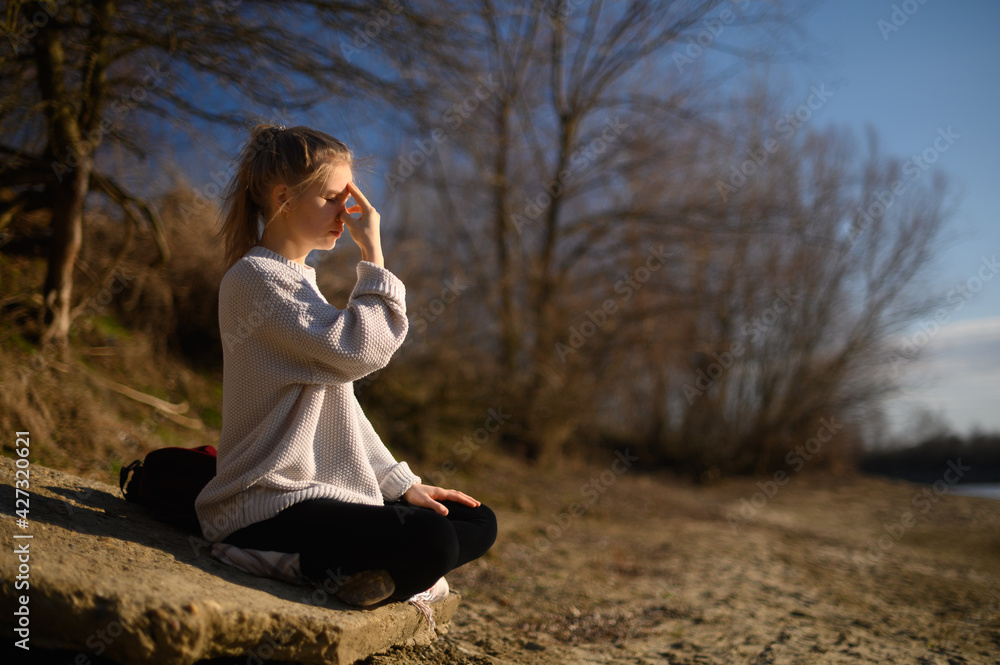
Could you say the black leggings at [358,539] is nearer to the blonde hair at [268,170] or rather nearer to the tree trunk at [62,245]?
the blonde hair at [268,170]

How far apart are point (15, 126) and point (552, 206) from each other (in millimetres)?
6885

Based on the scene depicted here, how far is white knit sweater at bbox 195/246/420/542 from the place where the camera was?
1.91 metres

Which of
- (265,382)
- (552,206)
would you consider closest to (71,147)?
(265,382)

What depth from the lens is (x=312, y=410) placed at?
1.97 metres

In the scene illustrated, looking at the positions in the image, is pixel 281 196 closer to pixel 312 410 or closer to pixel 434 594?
pixel 312 410

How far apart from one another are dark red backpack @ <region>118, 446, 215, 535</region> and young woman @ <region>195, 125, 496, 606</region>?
178 millimetres

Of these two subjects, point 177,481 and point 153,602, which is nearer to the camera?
point 153,602

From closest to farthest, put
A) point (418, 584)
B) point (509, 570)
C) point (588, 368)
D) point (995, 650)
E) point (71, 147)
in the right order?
point (418, 584), point (995, 650), point (71, 147), point (509, 570), point (588, 368)

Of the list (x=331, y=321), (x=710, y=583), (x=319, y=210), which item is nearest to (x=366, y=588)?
(x=331, y=321)

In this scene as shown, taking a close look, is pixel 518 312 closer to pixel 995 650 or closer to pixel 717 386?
pixel 717 386

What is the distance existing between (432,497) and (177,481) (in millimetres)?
879

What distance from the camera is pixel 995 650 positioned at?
2.93 m

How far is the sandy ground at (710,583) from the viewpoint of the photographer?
2789 mm

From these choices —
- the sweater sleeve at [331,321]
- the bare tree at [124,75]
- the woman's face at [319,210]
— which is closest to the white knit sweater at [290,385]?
the sweater sleeve at [331,321]
